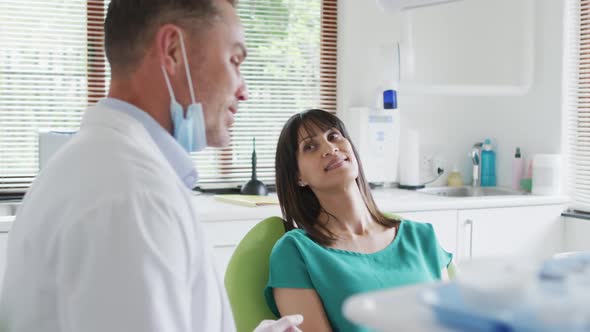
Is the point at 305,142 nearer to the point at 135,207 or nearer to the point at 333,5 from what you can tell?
the point at 135,207

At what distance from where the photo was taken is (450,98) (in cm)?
380

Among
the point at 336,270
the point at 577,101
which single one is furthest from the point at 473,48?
the point at 336,270

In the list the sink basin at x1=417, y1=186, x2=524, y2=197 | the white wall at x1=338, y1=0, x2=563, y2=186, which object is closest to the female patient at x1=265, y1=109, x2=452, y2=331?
the white wall at x1=338, y1=0, x2=563, y2=186

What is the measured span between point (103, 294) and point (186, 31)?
42 cm

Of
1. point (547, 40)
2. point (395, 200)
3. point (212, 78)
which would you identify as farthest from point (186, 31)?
point (547, 40)

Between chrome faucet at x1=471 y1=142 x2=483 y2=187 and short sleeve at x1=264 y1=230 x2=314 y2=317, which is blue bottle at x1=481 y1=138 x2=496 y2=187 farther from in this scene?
short sleeve at x1=264 y1=230 x2=314 y2=317

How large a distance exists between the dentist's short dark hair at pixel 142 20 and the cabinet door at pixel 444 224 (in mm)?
2120

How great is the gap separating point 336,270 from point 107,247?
100cm

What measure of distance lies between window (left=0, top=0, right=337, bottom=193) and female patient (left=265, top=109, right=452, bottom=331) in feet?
4.58

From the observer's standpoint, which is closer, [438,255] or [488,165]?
[438,255]

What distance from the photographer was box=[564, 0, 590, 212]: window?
339 cm

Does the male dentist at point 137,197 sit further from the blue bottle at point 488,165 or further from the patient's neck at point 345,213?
the blue bottle at point 488,165

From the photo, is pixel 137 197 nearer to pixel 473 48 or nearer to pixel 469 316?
pixel 469 316

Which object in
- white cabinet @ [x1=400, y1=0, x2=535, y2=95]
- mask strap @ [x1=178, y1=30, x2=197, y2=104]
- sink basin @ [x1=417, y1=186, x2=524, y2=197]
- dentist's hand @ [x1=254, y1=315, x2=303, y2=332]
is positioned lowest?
dentist's hand @ [x1=254, y1=315, x2=303, y2=332]
